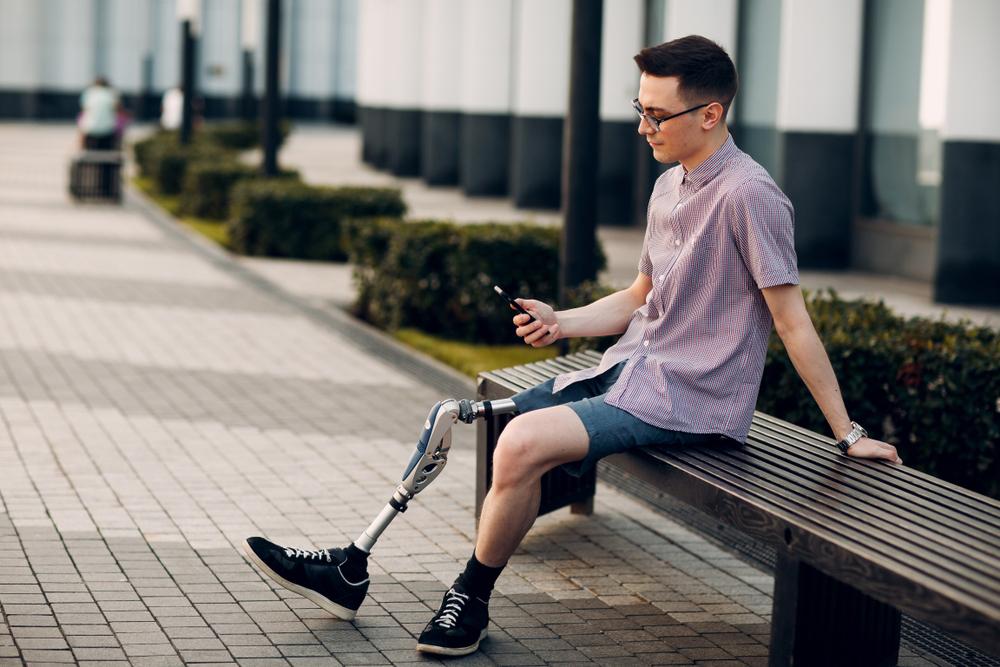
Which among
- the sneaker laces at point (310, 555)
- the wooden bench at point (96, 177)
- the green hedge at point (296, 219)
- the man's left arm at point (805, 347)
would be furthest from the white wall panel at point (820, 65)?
the sneaker laces at point (310, 555)

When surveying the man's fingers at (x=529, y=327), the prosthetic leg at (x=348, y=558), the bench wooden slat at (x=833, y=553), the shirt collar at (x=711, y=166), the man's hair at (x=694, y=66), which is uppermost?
the man's hair at (x=694, y=66)

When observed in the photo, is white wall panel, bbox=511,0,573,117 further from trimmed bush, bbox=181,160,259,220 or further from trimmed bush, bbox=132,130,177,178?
trimmed bush, bbox=132,130,177,178

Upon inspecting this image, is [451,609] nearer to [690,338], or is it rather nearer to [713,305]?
[690,338]

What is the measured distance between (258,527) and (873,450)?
2412mm

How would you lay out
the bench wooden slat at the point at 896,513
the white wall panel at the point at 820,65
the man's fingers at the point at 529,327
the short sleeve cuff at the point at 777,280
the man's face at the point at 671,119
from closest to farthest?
the bench wooden slat at the point at 896,513, the short sleeve cuff at the point at 777,280, the man's face at the point at 671,119, the man's fingers at the point at 529,327, the white wall panel at the point at 820,65

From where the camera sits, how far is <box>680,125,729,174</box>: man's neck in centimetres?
435

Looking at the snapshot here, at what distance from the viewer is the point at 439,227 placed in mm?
10461

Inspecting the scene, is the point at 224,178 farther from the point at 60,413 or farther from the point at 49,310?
the point at 60,413

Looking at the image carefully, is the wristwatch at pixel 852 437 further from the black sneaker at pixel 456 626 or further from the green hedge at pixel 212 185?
the green hedge at pixel 212 185

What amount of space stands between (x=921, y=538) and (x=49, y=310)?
8444 millimetres

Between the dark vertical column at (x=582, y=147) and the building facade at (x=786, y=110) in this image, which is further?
the building facade at (x=786, y=110)

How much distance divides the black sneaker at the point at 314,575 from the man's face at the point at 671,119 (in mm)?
1546

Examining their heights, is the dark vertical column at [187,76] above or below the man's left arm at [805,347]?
above

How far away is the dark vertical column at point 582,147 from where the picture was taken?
7867 mm
